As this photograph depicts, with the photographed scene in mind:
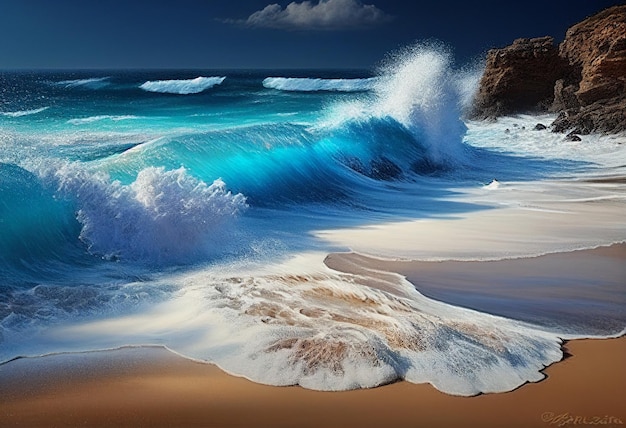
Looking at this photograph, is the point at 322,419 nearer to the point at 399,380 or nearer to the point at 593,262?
the point at 399,380

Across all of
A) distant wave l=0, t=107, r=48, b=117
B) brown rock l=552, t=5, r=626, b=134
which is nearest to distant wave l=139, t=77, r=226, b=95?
distant wave l=0, t=107, r=48, b=117

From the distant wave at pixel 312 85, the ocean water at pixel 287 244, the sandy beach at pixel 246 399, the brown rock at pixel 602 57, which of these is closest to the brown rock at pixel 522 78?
the brown rock at pixel 602 57

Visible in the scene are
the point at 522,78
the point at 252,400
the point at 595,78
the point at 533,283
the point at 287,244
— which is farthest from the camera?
the point at 522,78

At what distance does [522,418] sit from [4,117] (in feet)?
78.8

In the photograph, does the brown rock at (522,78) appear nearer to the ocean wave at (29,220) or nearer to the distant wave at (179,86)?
the ocean wave at (29,220)

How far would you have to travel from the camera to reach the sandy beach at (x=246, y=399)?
293 cm

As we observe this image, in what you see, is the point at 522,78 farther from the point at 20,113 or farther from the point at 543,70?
the point at 20,113

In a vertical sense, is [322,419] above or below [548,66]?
below

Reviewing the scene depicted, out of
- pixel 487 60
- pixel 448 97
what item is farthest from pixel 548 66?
pixel 448 97

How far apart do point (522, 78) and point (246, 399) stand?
22.0 m

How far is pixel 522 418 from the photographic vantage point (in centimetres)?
294

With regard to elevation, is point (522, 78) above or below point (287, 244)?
above

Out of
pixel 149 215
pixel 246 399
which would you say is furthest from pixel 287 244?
pixel 246 399

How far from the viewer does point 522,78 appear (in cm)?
2306
